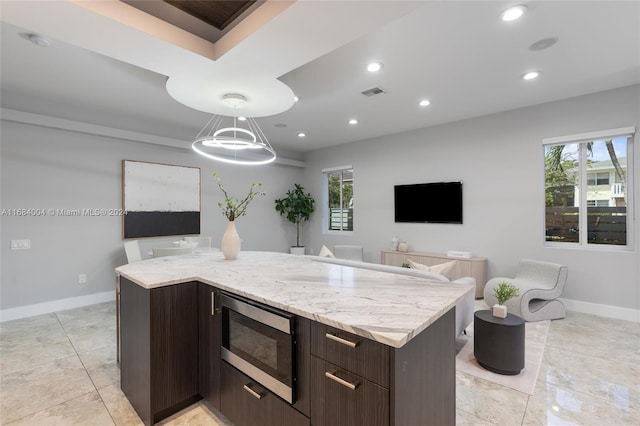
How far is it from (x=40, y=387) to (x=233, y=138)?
2.62m

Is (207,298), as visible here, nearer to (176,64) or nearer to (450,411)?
(450,411)

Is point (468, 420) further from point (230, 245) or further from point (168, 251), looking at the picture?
point (168, 251)

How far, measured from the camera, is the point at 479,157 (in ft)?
15.6

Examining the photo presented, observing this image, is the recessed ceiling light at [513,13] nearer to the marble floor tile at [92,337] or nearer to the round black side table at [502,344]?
the round black side table at [502,344]

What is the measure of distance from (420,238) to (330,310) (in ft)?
14.8

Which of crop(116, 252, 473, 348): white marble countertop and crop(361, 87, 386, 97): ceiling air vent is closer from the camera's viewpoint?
crop(116, 252, 473, 348): white marble countertop

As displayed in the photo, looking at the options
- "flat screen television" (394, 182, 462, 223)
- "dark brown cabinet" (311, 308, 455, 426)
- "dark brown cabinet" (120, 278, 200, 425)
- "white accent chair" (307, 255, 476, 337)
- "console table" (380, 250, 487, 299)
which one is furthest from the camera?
"flat screen television" (394, 182, 462, 223)

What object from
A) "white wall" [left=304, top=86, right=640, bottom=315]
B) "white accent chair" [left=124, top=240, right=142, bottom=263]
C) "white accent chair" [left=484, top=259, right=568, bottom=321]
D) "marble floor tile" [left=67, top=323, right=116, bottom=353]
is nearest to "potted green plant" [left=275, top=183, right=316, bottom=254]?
"white wall" [left=304, top=86, right=640, bottom=315]

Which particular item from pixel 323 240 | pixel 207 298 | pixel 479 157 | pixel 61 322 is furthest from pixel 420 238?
pixel 61 322

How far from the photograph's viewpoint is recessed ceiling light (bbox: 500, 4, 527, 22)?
2.17 m

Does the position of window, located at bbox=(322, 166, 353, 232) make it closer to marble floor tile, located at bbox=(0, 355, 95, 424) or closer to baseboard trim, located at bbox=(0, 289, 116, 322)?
baseboard trim, located at bbox=(0, 289, 116, 322)

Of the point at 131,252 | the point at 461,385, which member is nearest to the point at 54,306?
the point at 131,252

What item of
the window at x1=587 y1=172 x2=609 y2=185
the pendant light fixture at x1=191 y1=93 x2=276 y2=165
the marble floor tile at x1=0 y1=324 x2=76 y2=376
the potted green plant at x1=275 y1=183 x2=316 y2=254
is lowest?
the marble floor tile at x1=0 y1=324 x2=76 y2=376

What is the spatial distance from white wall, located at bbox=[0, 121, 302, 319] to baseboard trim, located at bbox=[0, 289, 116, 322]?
0.01 meters
